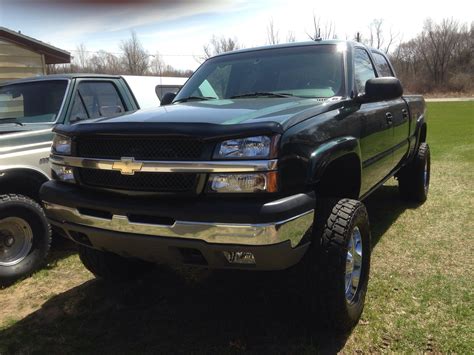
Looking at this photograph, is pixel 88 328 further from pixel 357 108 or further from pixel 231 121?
pixel 357 108

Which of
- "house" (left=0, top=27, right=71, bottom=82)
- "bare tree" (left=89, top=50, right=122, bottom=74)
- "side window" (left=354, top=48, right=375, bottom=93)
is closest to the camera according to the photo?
"side window" (left=354, top=48, right=375, bottom=93)

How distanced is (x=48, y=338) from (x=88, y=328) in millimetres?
258

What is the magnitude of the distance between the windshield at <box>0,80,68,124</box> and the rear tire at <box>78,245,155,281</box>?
1.69m

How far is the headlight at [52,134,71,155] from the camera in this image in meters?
2.97

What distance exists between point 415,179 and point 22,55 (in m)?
10.4

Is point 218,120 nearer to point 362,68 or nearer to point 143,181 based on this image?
point 143,181

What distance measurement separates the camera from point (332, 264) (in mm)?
2645

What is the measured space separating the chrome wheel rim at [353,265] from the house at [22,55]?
10.9 metres

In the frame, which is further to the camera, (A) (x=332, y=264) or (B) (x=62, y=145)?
(B) (x=62, y=145)

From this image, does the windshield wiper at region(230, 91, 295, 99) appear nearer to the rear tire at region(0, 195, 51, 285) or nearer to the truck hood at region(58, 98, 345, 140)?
the truck hood at region(58, 98, 345, 140)

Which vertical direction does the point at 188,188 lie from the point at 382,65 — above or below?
below

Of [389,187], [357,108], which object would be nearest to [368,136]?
[357,108]

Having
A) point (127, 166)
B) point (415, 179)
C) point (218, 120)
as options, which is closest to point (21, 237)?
point (127, 166)

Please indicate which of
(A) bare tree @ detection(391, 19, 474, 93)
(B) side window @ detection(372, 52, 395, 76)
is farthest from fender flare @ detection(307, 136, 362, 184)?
(A) bare tree @ detection(391, 19, 474, 93)
